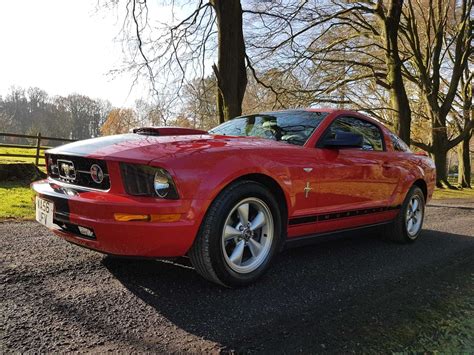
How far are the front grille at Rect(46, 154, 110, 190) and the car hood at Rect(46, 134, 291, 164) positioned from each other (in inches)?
2.0

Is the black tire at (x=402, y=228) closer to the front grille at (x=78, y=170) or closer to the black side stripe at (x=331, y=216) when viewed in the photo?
the black side stripe at (x=331, y=216)

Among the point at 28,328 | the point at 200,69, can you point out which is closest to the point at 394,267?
the point at 28,328

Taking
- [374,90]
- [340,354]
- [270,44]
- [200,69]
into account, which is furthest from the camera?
[374,90]

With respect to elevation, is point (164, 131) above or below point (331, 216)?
above

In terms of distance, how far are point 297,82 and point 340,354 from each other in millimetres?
14330

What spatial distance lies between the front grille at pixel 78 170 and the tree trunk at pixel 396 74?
40.3 feet

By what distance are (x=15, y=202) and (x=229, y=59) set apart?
5.57 m

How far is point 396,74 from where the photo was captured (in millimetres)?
13523

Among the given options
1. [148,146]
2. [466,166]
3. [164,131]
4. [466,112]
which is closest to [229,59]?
[164,131]

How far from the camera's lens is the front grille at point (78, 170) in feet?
8.96

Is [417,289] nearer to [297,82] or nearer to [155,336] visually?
[155,336]

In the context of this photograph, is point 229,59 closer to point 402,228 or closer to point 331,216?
point 402,228

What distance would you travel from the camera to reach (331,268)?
11.8 ft

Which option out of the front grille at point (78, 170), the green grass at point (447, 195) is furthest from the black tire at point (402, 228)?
the green grass at point (447, 195)
